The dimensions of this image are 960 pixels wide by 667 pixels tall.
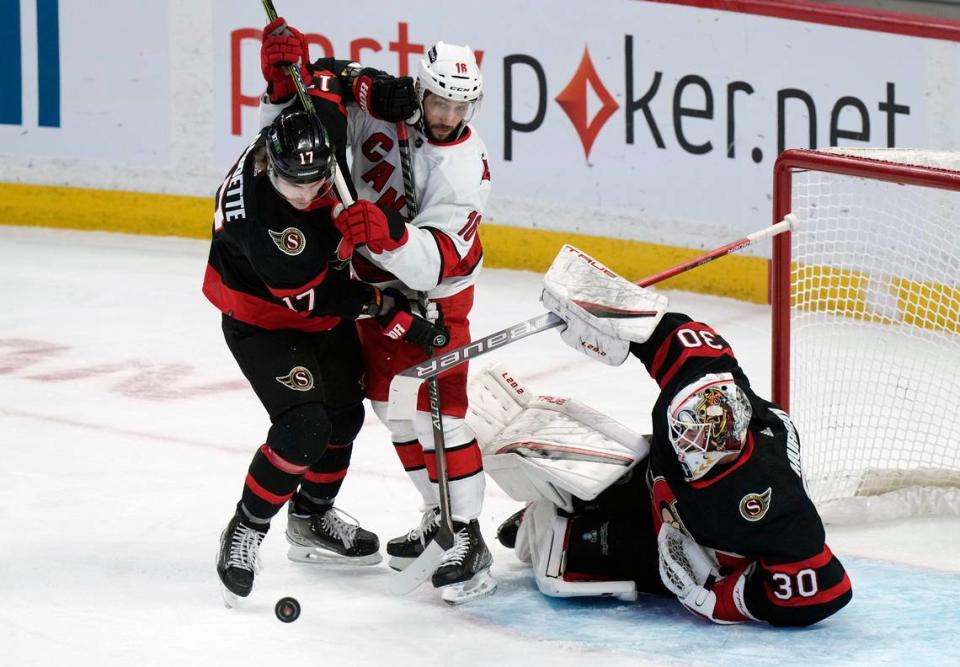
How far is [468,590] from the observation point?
3225 millimetres

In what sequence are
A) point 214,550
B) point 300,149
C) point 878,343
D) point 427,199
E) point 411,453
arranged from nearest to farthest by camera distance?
1. point 300,149
2. point 427,199
3. point 411,453
4. point 214,550
5. point 878,343

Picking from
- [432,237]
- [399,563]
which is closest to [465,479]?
[399,563]

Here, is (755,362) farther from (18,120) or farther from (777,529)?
(18,120)

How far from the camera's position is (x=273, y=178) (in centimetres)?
297

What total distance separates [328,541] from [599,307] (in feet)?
2.71

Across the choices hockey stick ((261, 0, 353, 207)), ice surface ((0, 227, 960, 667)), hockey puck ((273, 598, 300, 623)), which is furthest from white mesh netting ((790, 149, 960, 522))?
hockey puck ((273, 598, 300, 623))

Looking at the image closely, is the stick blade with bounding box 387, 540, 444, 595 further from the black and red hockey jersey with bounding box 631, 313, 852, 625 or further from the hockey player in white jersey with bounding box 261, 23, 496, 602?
the black and red hockey jersey with bounding box 631, 313, 852, 625

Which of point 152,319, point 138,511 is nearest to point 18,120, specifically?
point 152,319

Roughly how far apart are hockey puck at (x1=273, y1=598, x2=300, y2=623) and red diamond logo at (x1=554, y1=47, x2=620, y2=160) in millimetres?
3185

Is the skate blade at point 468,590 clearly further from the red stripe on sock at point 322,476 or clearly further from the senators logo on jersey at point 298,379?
the senators logo on jersey at point 298,379

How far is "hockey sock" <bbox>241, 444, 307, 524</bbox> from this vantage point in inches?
122

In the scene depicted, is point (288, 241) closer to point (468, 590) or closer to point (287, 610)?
point (287, 610)

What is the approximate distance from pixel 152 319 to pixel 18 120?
1.36 metres

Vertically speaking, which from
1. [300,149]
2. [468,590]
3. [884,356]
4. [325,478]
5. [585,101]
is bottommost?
[468,590]
